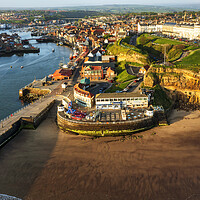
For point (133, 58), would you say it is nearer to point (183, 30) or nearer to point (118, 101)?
point (118, 101)

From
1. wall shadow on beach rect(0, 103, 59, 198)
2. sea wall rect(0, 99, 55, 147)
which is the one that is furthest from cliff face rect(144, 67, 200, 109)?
wall shadow on beach rect(0, 103, 59, 198)

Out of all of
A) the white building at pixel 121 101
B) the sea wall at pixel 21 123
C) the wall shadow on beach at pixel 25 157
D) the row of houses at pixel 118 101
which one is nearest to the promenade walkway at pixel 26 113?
the sea wall at pixel 21 123

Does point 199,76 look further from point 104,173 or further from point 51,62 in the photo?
point 51,62

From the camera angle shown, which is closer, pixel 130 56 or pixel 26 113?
pixel 26 113

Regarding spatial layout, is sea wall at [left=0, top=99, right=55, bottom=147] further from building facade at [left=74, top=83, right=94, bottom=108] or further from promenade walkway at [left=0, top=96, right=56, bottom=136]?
building facade at [left=74, top=83, right=94, bottom=108]

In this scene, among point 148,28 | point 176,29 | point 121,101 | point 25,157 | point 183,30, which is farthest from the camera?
point 148,28

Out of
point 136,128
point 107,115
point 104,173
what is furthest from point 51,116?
point 104,173

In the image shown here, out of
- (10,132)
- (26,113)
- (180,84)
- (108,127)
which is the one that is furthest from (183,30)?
(10,132)
